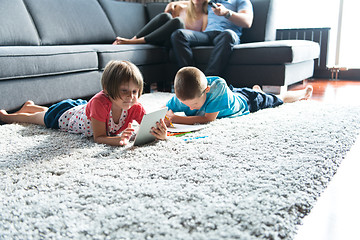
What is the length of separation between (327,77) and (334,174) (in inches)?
129

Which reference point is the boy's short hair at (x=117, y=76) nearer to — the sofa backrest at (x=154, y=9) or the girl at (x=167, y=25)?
the girl at (x=167, y=25)

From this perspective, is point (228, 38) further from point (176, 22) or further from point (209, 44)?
point (176, 22)

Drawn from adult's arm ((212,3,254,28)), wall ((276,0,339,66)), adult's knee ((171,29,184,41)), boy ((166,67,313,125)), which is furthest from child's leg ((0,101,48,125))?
wall ((276,0,339,66))

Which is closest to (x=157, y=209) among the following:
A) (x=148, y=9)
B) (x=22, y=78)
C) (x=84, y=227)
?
(x=84, y=227)

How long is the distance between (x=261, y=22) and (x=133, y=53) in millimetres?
1303

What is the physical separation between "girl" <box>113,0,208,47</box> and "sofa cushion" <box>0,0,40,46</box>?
722 millimetres

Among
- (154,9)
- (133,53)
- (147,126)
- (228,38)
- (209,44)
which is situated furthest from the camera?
(154,9)

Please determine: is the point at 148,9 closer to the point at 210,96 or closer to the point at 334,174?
the point at 210,96

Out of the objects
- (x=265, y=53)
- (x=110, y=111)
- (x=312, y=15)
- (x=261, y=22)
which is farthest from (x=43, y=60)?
(x=312, y=15)

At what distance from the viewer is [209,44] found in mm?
2936

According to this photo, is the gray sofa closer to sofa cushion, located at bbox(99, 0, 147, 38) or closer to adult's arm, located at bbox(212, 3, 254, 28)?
sofa cushion, located at bbox(99, 0, 147, 38)

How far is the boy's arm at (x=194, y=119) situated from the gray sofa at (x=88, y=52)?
84 cm

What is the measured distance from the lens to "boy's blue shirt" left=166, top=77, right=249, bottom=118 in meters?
1.49

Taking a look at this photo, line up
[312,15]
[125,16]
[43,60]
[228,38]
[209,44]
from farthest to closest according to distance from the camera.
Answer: [312,15]
[125,16]
[209,44]
[228,38]
[43,60]
